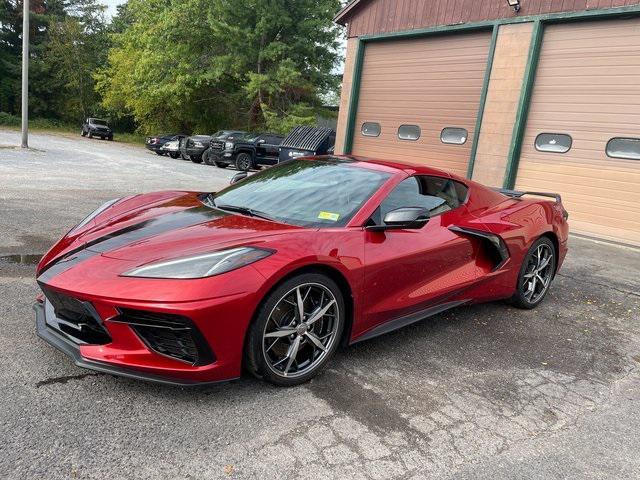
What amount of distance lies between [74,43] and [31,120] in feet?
25.1

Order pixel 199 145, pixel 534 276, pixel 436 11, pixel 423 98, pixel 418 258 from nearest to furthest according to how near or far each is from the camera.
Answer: pixel 418 258 < pixel 534 276 < pixel 436 11 < pixel 423 98 < pixel 199 145

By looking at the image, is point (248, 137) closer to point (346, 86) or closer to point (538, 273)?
point (346, 86)

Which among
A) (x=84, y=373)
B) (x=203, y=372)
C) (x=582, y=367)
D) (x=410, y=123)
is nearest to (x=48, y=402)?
(x=84, y=373)

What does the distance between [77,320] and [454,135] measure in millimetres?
9941

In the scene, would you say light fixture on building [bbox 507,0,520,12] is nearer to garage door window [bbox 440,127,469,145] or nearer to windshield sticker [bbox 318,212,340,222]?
garage door window [bbox 440,127,469,145]

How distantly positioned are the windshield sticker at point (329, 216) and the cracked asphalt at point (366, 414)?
2.93ft

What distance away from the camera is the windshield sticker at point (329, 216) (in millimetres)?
3205

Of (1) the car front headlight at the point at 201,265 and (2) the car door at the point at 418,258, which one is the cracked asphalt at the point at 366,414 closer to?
(2) the car door at the point at 418,258

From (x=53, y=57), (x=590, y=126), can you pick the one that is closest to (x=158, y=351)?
(x=590, y=126)

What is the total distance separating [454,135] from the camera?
36.8 ft

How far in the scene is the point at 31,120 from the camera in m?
44.8

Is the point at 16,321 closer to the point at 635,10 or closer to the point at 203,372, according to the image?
the point at 203,372

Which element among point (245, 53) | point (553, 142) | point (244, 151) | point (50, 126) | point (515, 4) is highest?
point (245, 53)

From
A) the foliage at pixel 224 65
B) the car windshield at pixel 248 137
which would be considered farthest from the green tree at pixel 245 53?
the car windshield at pixel 248 137
